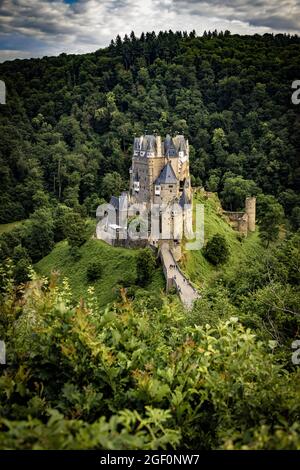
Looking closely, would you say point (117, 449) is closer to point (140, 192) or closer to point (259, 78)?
point (140, 192)

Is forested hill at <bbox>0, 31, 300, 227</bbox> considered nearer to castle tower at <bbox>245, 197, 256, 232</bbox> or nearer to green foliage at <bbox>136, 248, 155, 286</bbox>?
castle tower at <bbox>245, 197, 256, 232</bbox>

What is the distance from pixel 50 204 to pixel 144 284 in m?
42.5

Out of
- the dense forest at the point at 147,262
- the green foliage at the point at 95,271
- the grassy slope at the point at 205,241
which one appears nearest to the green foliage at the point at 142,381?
the dense forest at the point at 147,262

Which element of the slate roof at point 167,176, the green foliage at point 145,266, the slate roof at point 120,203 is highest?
the slate roof at point 167,176

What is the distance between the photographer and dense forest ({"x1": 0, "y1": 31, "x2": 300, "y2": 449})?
8.91m

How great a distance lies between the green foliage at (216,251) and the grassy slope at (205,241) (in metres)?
0.52

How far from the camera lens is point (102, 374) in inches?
374

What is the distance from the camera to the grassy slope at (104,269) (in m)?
46.0

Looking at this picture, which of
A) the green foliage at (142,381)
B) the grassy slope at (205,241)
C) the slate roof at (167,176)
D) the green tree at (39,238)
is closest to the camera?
the green foliage at (142,381)

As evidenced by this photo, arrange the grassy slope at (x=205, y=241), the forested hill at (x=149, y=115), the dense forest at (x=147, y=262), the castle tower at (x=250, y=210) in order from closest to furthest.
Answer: the dense forest at (x=147, y=262) → the grassy slope at (x=205, y=241) → the castle tower at (x=250, y=210) → the forested hill at (x=149, y=115)

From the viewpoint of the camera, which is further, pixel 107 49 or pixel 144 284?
pixel 107 49

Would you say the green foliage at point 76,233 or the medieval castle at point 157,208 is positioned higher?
the medieval castle at point 157,208

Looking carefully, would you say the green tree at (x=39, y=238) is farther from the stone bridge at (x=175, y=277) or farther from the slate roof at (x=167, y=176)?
the stone bridge at (x=175, y=277)
